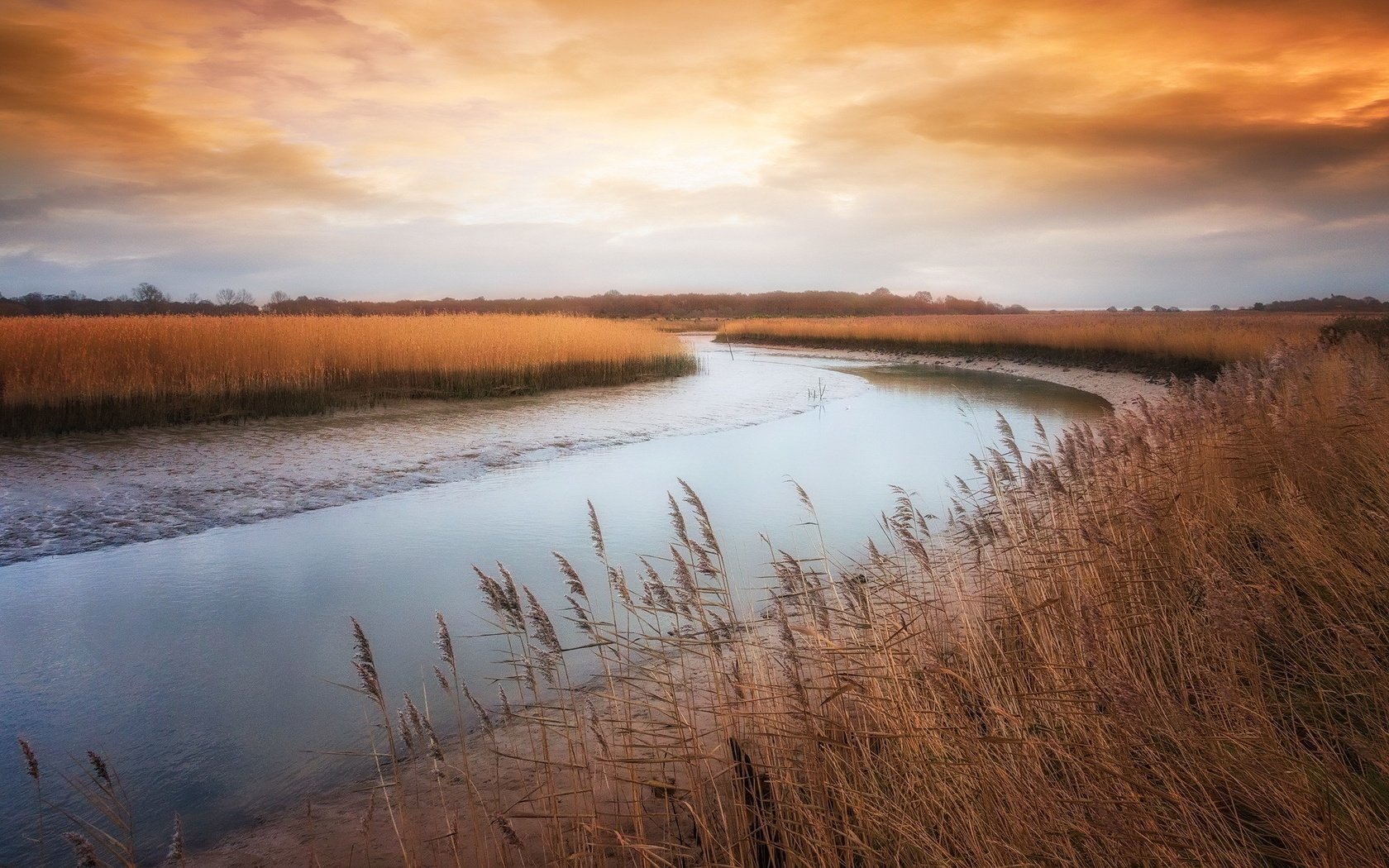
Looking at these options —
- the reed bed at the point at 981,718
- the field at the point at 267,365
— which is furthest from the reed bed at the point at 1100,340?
the reed bed at the point at 981,718

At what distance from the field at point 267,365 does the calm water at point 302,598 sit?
160 inches

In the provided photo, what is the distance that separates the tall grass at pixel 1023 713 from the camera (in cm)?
201

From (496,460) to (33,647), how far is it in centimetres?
622

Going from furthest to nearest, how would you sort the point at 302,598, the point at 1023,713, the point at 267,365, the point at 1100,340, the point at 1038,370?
the point at 1100,340, the point at 1038,370, the point at 267,365, the point at 302,598, the point at 1023,713

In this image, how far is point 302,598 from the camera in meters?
5.64

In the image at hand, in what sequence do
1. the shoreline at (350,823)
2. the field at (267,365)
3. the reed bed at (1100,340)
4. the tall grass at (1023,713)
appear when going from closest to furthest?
the tall grass at (1023,713), the shoreline at (350,823), the field at (267,365), the reed bed at (1100,340)

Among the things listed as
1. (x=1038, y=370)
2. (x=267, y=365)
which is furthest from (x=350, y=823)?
(x=1038, y=370)

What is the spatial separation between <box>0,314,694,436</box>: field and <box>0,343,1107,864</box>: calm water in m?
4.07

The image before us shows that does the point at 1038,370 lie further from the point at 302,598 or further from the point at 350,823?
the point at 350,823

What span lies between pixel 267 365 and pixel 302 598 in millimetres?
11626

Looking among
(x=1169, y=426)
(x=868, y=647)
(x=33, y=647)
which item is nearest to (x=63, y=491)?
(x=33, y=647)

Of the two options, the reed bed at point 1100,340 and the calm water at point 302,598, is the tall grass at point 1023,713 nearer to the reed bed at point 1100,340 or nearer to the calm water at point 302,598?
the calm water at point 302,598

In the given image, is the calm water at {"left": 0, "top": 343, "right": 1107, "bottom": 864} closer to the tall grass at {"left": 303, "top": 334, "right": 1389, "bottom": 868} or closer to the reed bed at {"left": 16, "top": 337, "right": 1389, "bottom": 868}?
the reed bed at {"left": 16, "top": 337, "right": 1389, "bottom": 868}

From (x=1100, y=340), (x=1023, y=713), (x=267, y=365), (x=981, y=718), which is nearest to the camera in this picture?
(x=1023, y=713)
